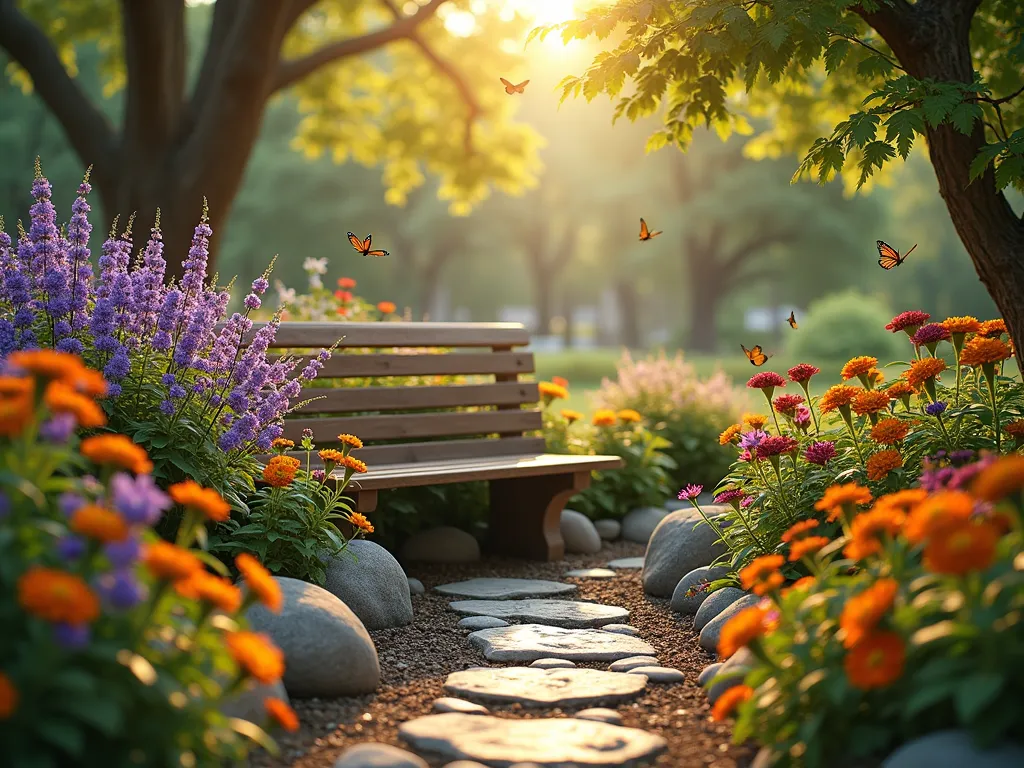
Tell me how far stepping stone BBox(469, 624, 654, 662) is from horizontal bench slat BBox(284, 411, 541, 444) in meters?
1.54

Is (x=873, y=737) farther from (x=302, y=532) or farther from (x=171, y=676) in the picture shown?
(x=302, y=532)

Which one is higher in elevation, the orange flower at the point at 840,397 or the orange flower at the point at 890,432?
the orange flower at the point at 840,397

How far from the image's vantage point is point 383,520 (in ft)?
20.0

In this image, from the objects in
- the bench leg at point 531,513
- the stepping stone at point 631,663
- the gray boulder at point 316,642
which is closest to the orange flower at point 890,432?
the stepping stone at point 631,663

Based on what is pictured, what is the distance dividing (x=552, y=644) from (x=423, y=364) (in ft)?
7.73

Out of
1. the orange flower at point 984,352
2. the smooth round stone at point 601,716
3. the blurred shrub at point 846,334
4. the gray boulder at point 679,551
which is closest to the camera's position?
the smooth round stone at point 601,716

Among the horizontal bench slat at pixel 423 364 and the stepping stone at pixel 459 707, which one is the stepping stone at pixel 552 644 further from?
the horizontal bench slat at pixel 423 364

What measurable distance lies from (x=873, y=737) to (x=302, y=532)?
104 inches

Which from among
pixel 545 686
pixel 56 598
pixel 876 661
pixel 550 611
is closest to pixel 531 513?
pixel 550 611

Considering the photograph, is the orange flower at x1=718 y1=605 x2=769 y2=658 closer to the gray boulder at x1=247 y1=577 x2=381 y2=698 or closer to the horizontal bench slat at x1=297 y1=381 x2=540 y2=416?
the gray boulder at x1=247 y1=577 x2=381 y2=698

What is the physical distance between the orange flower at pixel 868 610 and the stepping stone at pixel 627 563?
3875mm

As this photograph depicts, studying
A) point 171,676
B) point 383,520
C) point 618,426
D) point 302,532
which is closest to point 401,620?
point 302,532

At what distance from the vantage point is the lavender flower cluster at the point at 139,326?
156 inches

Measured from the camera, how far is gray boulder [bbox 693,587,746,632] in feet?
14.7
